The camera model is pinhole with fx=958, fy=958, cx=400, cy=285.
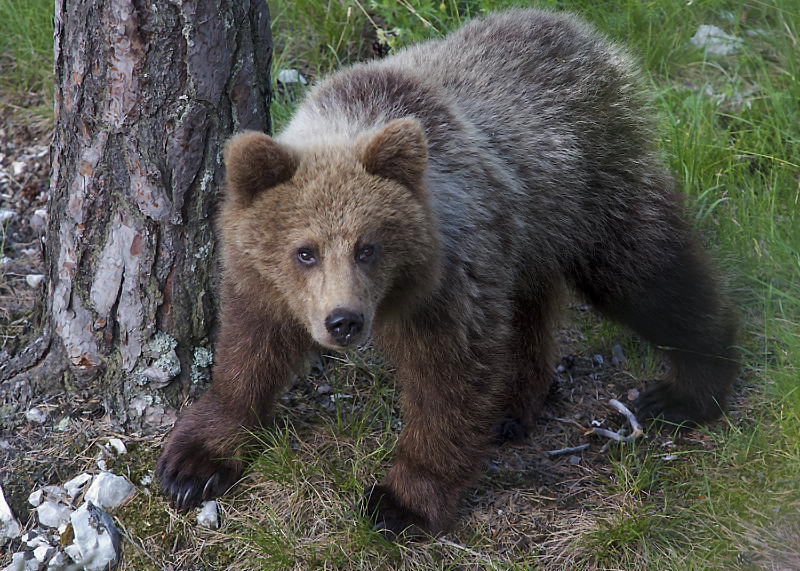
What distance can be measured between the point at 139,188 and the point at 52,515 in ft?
4.65

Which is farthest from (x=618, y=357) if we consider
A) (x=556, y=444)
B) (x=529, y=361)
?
(x=556, y=444)

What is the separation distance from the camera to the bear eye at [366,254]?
343 cm

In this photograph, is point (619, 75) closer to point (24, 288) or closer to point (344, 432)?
point (344, 432)

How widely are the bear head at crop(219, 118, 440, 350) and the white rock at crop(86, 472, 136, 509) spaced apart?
45.4 inches

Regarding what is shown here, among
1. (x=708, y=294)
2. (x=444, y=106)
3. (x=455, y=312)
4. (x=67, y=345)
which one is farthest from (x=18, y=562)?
(x=708, y=294)

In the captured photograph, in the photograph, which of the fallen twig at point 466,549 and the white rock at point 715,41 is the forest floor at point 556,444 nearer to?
the fallen twig at point 466,549

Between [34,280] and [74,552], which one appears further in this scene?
[34,280]

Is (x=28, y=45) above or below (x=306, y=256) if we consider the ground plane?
above

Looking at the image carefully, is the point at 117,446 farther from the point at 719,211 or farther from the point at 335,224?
the point at 719,211

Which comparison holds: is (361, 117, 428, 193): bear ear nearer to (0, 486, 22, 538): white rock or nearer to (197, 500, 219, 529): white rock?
(197, 500, 219, 529): white rock

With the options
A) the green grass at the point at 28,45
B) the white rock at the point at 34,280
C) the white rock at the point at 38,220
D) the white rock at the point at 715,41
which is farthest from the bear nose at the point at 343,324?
the white rock at the point at 715,41

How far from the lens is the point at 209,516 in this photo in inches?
159

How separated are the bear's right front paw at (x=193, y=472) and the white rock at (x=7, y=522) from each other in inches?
24.0

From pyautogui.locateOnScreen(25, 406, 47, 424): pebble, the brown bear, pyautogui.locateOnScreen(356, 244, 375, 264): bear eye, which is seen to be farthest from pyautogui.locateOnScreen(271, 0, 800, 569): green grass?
pyautogui.locateOnScreen(25, 406, 47, 424): pebble
